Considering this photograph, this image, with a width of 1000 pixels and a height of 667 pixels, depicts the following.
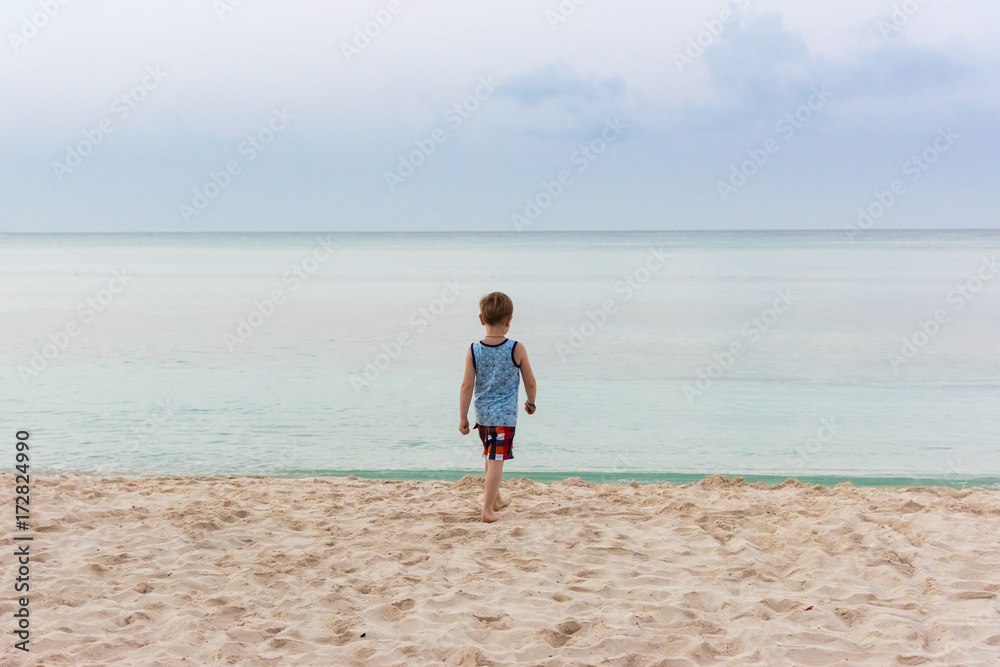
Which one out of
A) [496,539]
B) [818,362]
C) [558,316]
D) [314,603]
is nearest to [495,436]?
[496,539]

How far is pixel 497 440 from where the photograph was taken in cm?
584

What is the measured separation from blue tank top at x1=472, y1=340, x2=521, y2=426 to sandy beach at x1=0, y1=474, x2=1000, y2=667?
82 centimetres

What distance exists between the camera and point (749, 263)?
2025 inches

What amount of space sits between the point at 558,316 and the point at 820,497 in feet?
52.2

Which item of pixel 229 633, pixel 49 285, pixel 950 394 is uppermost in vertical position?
pixel 49 285

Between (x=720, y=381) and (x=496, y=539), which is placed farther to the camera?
(x=720, y=381)

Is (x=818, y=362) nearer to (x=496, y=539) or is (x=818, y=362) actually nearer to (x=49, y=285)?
(x=496, y=539)
